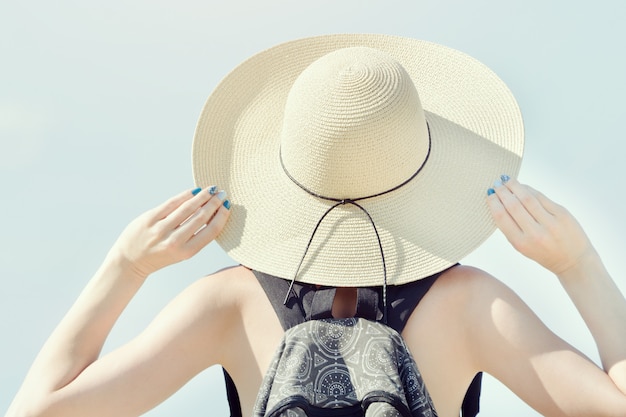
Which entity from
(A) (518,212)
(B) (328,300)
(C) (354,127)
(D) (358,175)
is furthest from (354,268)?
(A) (518,212)

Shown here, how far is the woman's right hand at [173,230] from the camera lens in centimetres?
246

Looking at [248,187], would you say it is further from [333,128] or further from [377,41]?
[377,41]

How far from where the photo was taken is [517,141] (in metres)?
2.64

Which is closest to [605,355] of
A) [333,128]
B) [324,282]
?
[324,282]

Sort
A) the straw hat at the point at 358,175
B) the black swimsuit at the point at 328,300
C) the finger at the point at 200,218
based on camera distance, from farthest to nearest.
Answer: the finger at the point at 200,218 → the straw hat at the point at 358,175 → the black swimsuit at the point at 328,300

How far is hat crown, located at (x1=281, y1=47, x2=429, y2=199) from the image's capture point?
235 centimetres

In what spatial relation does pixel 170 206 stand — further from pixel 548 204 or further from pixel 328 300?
pixel 548 204

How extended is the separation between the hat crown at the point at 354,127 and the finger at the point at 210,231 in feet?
0.81

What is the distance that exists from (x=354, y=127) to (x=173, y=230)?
59 cm

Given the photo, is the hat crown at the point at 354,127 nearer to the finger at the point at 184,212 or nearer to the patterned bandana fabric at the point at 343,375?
the finger at the point at 184,212

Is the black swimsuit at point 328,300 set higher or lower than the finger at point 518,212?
lower

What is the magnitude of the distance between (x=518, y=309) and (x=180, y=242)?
3.03ft

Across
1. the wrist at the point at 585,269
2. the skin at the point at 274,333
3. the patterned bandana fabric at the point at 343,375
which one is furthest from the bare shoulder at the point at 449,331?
the wrist at the point at 585,269

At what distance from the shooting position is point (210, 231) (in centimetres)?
249
